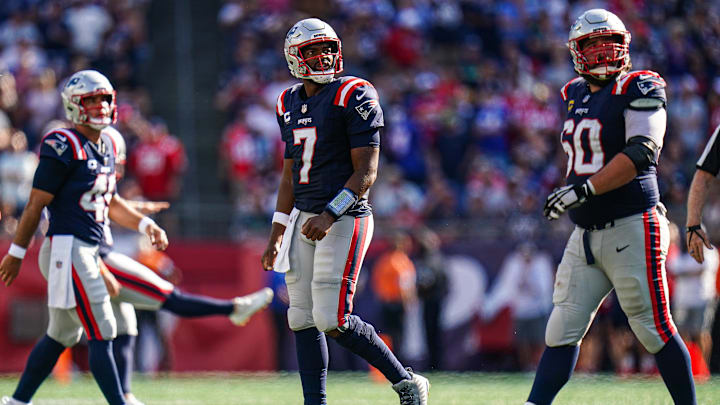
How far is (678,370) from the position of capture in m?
4.93

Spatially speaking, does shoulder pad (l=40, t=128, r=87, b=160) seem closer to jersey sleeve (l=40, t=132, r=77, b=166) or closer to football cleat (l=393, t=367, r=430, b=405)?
jersey sleeve (l=40, t=132, r=77, b=166)

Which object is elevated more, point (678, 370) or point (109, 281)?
point (109, 281)

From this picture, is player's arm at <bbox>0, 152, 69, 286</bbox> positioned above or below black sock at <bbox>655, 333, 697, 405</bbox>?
above

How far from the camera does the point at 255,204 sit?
40.8 ft

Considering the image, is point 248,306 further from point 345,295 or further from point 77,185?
point 345,295

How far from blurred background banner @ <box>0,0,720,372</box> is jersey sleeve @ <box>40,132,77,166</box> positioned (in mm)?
4282

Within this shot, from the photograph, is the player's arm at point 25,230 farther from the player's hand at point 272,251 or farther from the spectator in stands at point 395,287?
the spectator in stands at point 395,287

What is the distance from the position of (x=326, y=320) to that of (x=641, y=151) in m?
1.62

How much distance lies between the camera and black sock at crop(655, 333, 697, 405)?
4.93 m

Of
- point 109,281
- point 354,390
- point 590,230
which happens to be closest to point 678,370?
point 590,230

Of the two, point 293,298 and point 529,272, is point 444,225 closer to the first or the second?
point 529,272

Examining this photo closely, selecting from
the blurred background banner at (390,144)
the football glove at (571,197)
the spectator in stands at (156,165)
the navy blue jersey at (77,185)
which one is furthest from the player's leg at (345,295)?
the spectator in stands at (156,165)

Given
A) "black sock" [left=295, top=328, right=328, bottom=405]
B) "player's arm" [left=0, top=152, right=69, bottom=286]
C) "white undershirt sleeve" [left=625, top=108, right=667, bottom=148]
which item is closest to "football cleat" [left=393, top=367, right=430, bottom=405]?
"black sock" [left=295, top=328, right=328, bottom=405]

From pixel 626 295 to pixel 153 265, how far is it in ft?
23.0
